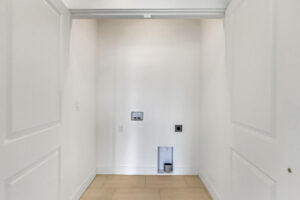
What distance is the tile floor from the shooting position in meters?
2.37

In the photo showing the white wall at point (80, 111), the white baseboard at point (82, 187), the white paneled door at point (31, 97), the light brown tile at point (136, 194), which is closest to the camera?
the white paneled door at point (31, 97)

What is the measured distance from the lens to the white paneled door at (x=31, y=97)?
3.13ft

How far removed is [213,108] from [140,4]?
4.84ft

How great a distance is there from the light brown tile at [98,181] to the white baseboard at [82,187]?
0.05 m

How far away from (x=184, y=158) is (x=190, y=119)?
627mm

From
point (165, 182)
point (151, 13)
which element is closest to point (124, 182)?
point (165, 182)

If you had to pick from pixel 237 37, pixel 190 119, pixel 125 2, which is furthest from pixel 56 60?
pixel 190 119

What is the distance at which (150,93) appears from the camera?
9.91ft

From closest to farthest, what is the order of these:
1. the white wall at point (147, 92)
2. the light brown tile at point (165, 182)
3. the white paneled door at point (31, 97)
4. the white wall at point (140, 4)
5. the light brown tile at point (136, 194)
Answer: the white paneled door at point (31, 97)
the white wall at point (140, 4)
the light brown tile at point (136, 194)
the light brown tile at point (165, 182)
the white wall at point (147, 92)

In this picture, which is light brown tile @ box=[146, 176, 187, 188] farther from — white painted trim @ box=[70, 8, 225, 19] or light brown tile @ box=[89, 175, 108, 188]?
white painted trim @ box=[70, 8, 225, 19]

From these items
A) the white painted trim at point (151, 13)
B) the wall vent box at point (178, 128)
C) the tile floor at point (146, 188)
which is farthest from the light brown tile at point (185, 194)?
the white painted trim at point (151, 13)

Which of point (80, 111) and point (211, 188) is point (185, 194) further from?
point (80, 111)

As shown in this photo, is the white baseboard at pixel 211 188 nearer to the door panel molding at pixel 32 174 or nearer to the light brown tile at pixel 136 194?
the light brown tile at pixel 136 194

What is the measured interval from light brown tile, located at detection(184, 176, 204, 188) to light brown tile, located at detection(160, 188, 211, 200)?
0.11m
